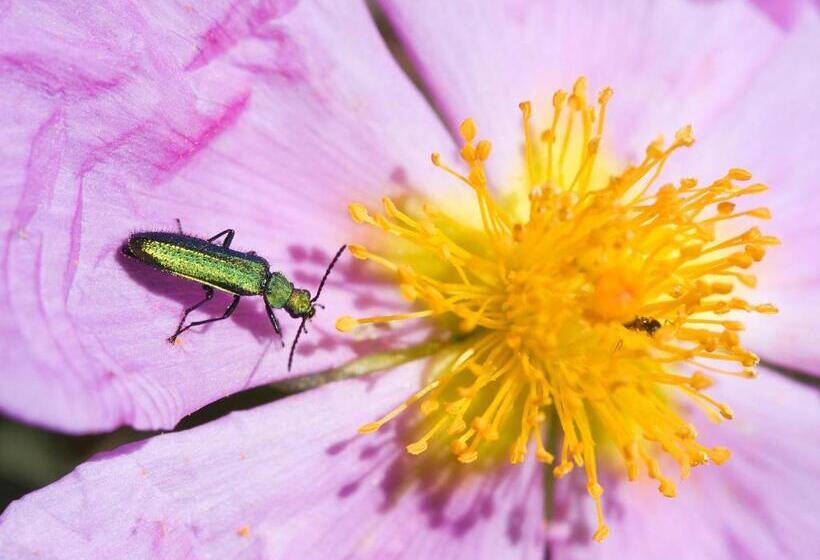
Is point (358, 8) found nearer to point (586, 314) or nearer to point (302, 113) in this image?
point (302, 113)

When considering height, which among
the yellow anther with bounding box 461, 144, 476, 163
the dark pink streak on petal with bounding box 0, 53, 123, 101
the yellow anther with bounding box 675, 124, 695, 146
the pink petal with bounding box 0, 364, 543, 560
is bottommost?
the pink petal with bounding box 0, 364, 543, 560

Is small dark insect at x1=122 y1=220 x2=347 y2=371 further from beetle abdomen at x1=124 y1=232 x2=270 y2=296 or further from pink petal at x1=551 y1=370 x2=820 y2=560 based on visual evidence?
pink petal at x1=551 y1=370 x2=820 y2=560

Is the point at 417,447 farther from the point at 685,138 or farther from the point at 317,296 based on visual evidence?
the point at 685,138

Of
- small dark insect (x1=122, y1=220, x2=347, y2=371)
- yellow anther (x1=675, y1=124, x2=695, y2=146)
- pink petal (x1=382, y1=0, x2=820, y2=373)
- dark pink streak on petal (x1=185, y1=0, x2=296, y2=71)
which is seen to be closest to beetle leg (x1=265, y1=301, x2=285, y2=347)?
small dark insect (x1=122, y1=220, x2=347, y2=371)

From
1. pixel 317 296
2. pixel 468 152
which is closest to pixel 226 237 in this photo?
pixel 317 296

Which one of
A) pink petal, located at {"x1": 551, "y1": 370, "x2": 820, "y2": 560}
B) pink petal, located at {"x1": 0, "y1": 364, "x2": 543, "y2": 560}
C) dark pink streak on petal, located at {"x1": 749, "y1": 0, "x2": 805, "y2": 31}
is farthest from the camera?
dark pink streak on petal, located at {"x1": 749, "y1": 0, "x2": 805, "y2": 31}

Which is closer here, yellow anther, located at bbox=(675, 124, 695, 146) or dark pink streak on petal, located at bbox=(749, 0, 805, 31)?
yellow anther, located at bbox=(675, 124, 695, 146)

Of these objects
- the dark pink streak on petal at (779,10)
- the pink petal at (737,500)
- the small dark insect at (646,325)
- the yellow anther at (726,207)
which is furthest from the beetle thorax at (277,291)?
the dark pink streak on petal at (779,10)

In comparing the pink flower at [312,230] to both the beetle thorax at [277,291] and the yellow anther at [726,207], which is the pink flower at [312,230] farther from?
the yellow anther at [726,207]
